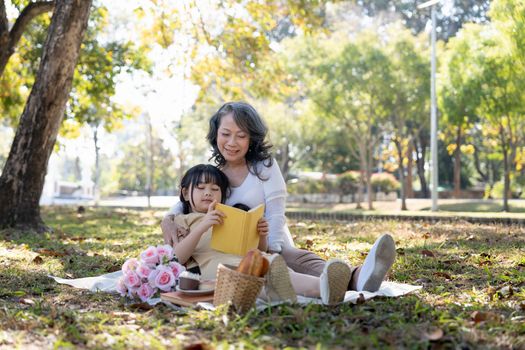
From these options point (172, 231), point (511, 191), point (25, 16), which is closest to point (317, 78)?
point (511, 191)

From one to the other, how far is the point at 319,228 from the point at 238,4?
5493 mm

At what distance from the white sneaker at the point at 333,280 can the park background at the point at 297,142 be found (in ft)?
0.33

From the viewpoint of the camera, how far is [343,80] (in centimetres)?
2377

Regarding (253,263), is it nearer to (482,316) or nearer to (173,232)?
(482,316)

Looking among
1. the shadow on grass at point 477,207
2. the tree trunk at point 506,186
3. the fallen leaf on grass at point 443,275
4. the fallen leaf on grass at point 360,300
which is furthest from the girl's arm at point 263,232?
the shadow on grass at point 477,207

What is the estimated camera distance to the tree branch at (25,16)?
1070cm

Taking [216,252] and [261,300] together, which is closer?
[261,300]

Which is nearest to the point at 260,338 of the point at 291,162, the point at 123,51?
the point at 123,51

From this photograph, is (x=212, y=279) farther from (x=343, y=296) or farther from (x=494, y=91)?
(x=494, y=91)

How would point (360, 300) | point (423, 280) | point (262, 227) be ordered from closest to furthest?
point (360, 300) → point (262, 227) → point (423, 280)

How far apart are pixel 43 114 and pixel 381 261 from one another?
6404mm

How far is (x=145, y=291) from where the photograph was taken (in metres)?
4.18

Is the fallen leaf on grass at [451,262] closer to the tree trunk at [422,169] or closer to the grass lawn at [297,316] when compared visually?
the grass lawn at [297,316]

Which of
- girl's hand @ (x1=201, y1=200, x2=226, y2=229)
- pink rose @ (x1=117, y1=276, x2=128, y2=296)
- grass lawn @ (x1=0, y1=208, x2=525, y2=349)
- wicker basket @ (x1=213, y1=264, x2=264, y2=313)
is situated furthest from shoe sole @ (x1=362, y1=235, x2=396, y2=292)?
pink rose @ (x1=117, y1=276, x2=128, y2=296)
